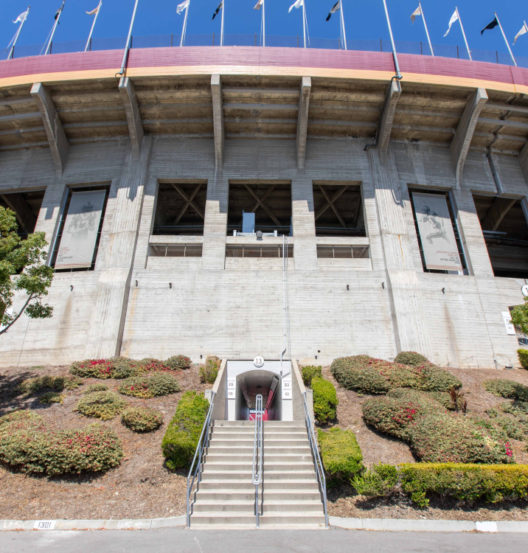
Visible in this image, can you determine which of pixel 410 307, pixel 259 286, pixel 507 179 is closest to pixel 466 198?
pixel 507 179

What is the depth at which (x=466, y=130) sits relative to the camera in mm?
22969

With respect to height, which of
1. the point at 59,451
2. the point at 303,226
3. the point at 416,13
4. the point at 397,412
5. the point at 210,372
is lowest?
the point at 59,451

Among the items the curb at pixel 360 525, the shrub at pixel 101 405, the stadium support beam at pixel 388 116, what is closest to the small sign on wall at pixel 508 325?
the stadium support beam at pixel 388 116

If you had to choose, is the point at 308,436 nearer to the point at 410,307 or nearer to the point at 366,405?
the point at 366,405

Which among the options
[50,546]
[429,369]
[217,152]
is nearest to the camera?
[50,546]

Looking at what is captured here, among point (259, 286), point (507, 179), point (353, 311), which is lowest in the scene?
point (353, 311)

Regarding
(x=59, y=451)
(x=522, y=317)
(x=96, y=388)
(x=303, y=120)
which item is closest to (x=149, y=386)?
(x=96, y=388)

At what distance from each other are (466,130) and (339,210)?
10.9 m

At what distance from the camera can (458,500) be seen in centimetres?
810

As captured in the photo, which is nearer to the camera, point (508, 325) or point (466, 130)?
point (508, 325)

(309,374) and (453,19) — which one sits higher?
(453,19)

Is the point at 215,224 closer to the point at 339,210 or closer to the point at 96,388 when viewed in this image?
the point at 96,388

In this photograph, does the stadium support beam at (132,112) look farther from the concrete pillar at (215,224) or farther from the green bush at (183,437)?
the green bush at (183,437)

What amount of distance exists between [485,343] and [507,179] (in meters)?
12.5
